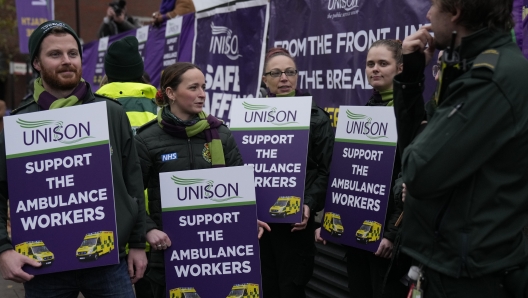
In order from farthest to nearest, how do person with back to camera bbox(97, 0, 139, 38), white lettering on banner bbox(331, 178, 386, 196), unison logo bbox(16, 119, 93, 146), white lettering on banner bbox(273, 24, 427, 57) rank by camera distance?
1. person with back to camera bbox(97, 0, 139, 38)
2. white lettering on banner bbox(273, 24, 427, 57)
3. white lettering on banner bbox(331, 178, 386, 196)
4. unison logo bbox(16, 119, 93, 146)

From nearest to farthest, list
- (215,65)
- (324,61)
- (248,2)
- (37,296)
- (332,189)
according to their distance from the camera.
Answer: (37,296) < (332,189) < (324,61) < (248,2) < (215,65)

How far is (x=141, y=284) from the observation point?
5273 mm

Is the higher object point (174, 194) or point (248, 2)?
point (248, 2)

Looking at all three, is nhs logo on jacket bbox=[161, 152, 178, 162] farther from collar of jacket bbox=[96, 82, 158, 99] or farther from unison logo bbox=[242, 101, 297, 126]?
collar of jacket bbox=[96, 82, 158, 99]

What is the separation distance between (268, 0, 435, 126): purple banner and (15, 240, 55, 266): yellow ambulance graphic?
2.82 m

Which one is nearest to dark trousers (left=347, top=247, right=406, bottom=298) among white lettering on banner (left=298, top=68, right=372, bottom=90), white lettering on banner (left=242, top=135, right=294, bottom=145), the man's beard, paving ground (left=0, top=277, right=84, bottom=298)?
white lettering on banner (left=242, top=135, right=294, bottom=145)

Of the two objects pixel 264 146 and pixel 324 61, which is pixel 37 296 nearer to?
pixel 264 146

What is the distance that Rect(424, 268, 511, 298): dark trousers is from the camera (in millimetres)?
2395

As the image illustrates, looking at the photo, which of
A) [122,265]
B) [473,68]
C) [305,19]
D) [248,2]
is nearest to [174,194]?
[122,265]

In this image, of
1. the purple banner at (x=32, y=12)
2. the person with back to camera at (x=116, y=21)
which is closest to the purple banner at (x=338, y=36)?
the person with back to camera at (x=116, y=21)

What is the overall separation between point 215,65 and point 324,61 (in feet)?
8.13

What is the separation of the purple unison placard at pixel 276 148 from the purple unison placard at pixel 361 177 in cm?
25

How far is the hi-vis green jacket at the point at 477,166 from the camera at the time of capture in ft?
7.51

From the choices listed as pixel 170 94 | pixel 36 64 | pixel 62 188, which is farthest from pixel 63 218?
pixel 170 94
